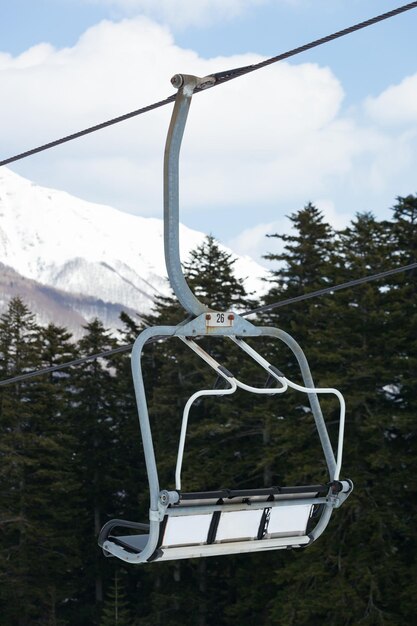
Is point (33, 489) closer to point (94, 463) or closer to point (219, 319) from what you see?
point (94, 463)

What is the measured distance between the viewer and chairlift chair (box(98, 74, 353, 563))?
18.0 feet

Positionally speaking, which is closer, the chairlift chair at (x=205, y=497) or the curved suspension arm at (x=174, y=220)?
the chairlift chair at (x=205, y=497)

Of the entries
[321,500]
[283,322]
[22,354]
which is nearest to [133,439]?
[22,354]

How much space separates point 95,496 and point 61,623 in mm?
5688

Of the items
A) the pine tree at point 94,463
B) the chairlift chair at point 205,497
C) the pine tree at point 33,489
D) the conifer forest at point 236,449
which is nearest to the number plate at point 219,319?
the chairlift chair at point 205,497

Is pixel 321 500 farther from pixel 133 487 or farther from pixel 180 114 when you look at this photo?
pixel 133 487

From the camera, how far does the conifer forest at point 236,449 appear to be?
104ft

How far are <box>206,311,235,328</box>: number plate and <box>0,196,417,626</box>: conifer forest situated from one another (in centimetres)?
2539

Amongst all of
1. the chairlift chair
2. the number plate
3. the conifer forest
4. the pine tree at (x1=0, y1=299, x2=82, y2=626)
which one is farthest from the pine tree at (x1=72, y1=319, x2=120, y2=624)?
the number plate

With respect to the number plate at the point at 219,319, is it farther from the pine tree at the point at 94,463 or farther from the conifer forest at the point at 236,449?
the pine tree at the point at 94,463

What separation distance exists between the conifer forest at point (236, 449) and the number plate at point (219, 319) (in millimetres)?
25385

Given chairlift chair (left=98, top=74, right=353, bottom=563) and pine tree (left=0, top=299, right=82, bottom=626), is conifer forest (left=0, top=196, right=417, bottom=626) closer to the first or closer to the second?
pine tree (left=0, top=299, right=82, bottom=626)

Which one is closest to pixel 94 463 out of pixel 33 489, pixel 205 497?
→ pixel 33 489

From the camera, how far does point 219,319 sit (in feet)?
19.4
